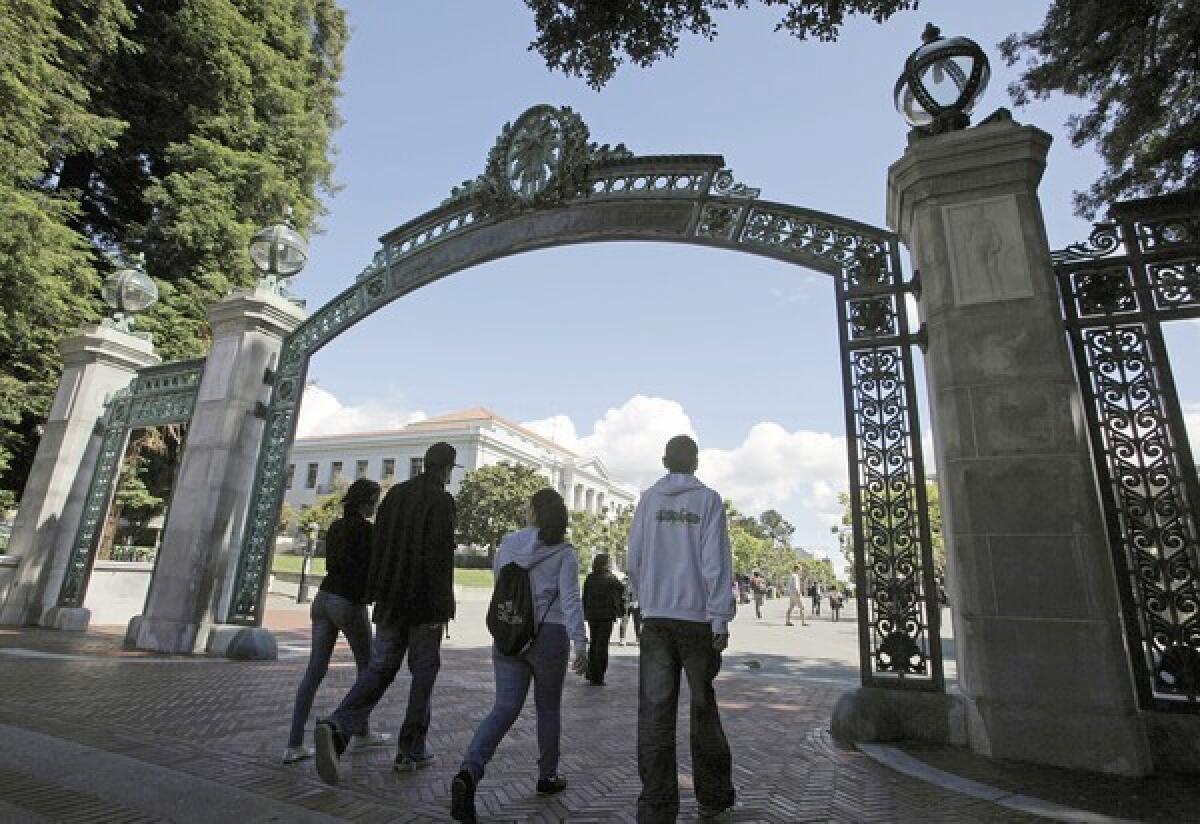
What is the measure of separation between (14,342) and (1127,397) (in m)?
18.2

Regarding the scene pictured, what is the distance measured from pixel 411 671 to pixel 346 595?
0.74m

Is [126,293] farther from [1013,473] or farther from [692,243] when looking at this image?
[1013,473]

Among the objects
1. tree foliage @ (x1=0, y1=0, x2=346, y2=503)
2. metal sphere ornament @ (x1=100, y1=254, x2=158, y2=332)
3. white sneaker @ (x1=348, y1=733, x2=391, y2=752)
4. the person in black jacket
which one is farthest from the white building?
white sneaker @ (x1=348, y1=733, x2=391, y2=752)

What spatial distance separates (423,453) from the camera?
6438 centimetres

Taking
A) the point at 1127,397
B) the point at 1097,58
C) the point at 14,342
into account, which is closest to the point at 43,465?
the point at 14,342

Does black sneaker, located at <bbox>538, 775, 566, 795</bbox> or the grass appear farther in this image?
the grass

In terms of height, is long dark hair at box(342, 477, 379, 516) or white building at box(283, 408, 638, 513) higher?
white building at box(283, 408, 638, 513)

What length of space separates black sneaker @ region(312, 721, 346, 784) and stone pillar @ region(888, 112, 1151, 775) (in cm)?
406

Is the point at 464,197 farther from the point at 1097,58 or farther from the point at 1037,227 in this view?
the point at 1097,58

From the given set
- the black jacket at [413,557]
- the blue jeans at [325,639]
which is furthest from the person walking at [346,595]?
the black jacket at [413,557]

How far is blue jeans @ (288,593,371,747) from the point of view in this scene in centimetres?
380

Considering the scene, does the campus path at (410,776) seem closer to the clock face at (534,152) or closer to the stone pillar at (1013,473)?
the stone pillar at (1013,473)

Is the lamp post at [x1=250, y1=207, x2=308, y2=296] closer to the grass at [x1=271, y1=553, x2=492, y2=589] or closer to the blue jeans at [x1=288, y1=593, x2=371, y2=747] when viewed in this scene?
the blue jeans at [x1=288, y1=593, x2=371, y2=747]

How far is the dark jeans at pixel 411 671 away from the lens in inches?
141
